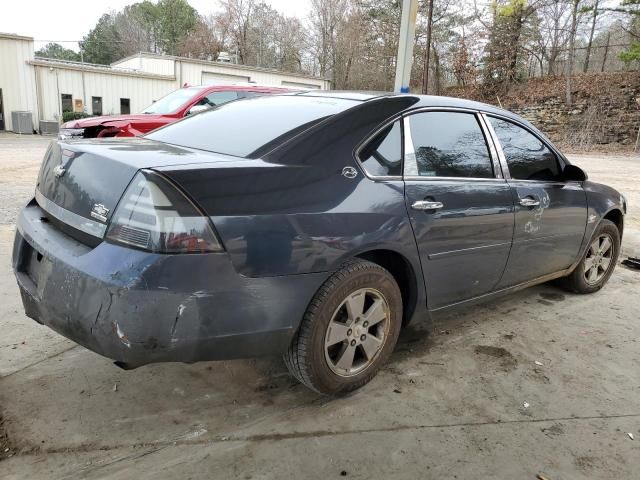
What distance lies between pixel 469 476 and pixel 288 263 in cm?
120

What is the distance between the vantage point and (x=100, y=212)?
2.23m

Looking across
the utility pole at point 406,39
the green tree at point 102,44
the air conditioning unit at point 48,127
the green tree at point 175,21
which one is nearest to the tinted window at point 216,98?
the utility pole at point 406,39

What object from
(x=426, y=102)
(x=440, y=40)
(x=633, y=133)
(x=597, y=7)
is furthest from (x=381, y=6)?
(x=426, y=102)

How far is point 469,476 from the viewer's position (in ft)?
7.35

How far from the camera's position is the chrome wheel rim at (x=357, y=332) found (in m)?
2.62

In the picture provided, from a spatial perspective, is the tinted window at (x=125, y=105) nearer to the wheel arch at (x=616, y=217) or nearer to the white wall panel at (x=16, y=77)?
the white wall panel at (x=16, y=77)

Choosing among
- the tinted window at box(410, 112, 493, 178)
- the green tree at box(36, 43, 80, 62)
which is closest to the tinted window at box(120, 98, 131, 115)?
the tinted window at box(410, 112, 493, 178)

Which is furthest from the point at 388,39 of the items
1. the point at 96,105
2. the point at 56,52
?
the point at 56,52

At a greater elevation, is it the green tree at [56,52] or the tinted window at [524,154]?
the green tree at [56,52]

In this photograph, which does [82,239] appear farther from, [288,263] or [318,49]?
[318,49]

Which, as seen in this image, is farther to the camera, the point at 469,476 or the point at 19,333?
the point at 19,333

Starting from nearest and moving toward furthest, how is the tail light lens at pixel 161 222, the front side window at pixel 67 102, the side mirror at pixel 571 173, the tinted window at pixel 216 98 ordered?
the tail light lens at pixel 161 222, the side mirror at pixel 571 173, the tinted window at pixel 216 98, the front side window at pixel 67 102

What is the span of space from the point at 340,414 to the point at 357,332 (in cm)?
42

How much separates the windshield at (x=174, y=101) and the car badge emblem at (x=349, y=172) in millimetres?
7388
